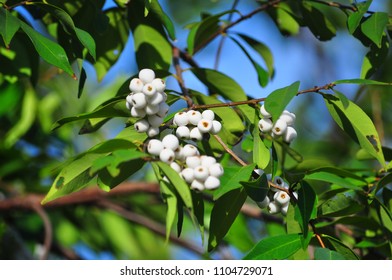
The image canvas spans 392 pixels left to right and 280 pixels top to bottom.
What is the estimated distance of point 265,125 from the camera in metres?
0.79

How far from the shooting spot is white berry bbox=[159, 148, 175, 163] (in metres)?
0.70

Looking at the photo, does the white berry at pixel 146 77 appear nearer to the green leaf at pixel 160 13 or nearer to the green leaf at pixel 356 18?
the green leaf at pixel 160 13

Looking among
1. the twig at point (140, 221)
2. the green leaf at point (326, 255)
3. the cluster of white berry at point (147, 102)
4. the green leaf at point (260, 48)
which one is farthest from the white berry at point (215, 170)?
the twig at point (140, 221)

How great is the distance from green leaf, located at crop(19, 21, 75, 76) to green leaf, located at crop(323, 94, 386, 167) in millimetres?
351

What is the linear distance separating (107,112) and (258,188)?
230 millimetres

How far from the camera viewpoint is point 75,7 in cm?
101

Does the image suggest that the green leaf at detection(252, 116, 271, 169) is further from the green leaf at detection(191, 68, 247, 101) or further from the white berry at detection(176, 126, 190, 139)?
the green leaf at detection(191, 68, 247, 101)

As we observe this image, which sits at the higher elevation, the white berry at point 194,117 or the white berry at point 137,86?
the white berry at point 137,86

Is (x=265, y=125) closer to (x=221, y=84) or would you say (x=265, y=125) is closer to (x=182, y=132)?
(x=182, y=132)

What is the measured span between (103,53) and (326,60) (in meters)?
3.35

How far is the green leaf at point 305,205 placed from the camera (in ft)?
2.59

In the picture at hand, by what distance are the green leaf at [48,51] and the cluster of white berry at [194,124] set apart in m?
0.17

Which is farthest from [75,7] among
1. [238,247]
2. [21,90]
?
[238,247]

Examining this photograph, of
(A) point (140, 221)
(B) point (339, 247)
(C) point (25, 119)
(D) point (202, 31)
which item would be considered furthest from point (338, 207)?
(C) point (25, 119)
